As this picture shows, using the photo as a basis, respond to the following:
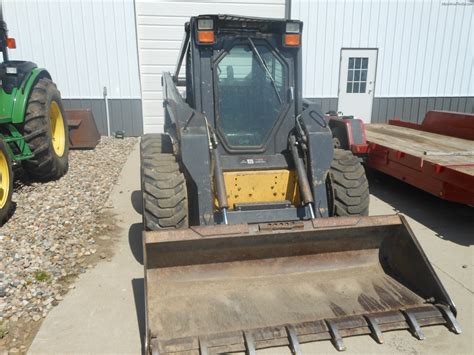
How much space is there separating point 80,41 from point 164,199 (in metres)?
8.26

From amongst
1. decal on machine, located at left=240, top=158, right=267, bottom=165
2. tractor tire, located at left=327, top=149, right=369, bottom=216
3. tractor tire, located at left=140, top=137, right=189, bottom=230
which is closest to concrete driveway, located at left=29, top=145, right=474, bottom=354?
tractor tire, located at left=140, top=137, right=189, bottom=230

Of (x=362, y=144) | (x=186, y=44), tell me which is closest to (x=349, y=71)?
(x=362, y=144)

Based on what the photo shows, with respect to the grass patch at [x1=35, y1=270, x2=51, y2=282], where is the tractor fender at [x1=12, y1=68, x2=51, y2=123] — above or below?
above

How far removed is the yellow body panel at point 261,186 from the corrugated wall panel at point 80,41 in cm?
758

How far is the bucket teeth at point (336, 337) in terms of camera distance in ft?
8.65

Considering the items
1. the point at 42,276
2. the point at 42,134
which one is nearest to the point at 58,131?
the point at 42,134

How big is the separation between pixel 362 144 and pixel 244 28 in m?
3.30

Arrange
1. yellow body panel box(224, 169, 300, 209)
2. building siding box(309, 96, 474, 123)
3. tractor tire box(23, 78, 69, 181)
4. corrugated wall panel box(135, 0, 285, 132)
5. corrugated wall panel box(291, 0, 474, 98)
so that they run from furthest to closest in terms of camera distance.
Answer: building siding box(309, 96, 474, 123) < corrugated wall panel box(291, 0, 474, 98) < corrugated wall panel box(135, 0, 285, 132) < tractor tire box(23, 78, 69, 181) < yellow body panel box(224, 169, 300, 209)

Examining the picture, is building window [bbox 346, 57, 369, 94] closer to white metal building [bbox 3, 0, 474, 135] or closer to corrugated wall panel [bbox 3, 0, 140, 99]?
white metal building [bbox 3, 0, 474, 135]

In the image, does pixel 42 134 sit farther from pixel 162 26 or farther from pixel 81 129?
pixel 162 26

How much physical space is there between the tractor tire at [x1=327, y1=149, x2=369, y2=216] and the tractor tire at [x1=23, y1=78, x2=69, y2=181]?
4040 millimetres

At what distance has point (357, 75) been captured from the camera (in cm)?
1111

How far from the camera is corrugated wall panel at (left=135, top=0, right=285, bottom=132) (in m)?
10.1

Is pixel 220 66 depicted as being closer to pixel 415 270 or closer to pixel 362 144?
pixel 415 270
